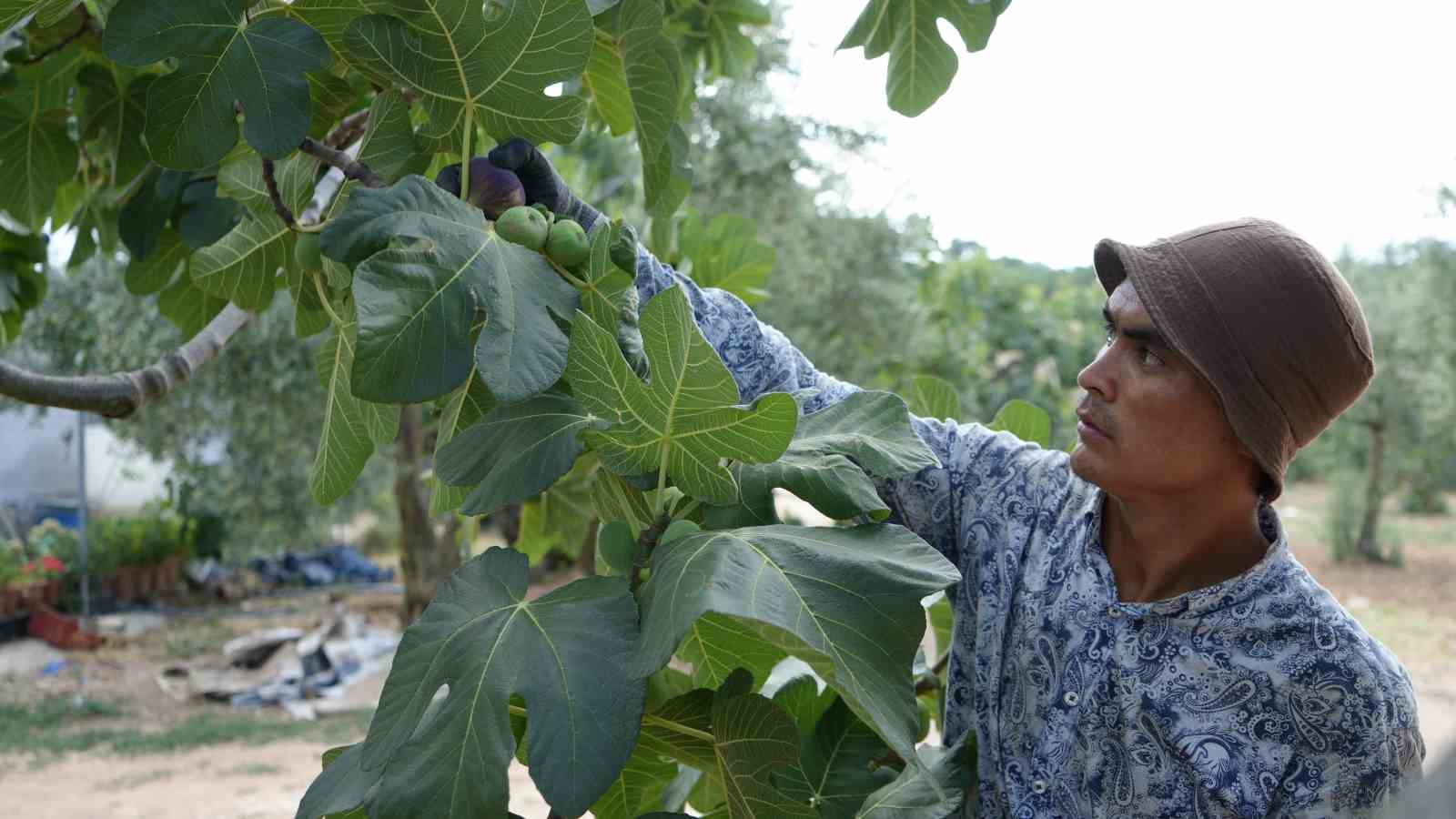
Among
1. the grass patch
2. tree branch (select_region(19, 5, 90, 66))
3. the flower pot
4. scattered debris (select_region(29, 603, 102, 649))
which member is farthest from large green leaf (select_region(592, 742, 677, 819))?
the flower pot

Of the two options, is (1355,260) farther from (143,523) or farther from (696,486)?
(696,486)

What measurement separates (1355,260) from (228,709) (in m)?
16.1

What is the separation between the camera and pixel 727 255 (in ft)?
6.36

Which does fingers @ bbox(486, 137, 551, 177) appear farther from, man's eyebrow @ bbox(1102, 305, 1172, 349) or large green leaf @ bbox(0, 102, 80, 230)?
large green leaf @ bbox(0, 102, 80, 230)

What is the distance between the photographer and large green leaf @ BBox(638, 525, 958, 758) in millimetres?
806

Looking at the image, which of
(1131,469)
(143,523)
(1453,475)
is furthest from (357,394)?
(1453,475)

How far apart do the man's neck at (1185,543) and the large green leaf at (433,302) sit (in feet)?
2.37

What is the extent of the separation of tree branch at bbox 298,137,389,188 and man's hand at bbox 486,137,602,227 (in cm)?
10

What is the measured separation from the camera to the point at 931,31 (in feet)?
4.74

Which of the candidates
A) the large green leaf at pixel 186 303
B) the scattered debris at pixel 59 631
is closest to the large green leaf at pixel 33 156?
the large green leaf at pixel 186 303

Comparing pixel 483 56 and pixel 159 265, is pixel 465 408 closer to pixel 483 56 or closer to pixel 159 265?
pixel 483 56

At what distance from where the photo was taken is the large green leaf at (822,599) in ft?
2.64

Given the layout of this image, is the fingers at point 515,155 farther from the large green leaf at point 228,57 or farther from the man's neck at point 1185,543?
the man's neck at point 1185,543

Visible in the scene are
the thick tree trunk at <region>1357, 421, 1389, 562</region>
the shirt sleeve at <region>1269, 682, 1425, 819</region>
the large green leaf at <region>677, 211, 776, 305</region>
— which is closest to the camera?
the shirt sleeve at <region>1269, 682, 1425, 819</region>
